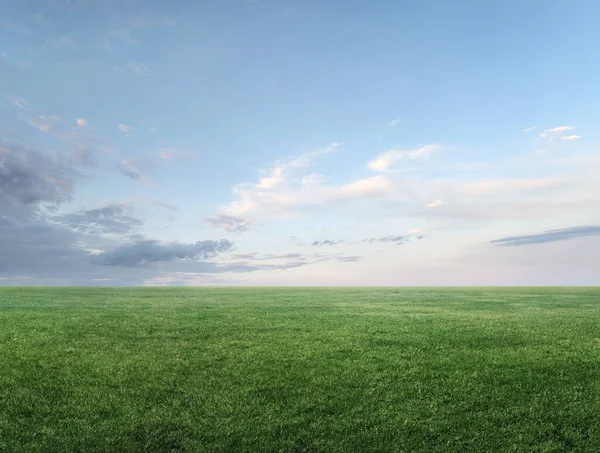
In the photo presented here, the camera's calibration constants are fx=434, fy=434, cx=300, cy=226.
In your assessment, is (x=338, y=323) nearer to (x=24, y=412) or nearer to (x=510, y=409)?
(x=510, y=409)

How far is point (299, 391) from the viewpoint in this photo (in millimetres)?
10000

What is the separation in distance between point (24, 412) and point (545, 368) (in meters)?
12.7

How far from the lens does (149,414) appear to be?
908cm

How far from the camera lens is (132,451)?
7.91 meters

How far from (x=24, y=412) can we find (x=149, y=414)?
2.72 metres

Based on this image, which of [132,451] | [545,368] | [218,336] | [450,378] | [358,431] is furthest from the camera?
[218,336]

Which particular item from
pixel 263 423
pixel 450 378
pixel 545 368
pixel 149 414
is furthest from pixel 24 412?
pixel 545 368

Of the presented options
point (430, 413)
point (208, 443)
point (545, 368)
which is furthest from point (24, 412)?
point (545, 368)

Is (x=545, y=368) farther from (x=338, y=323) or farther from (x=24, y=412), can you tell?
(x=24, y=412)

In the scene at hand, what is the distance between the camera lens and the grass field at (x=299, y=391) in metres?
8.23

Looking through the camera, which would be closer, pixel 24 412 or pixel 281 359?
pixel 24 412

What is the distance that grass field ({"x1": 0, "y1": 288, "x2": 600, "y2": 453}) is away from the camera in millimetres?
8234

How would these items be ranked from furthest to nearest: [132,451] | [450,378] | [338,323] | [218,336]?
[338,323] < [218,336] < [450,378] < [132,451]

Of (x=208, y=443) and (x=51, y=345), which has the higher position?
(x=51, y=345)
